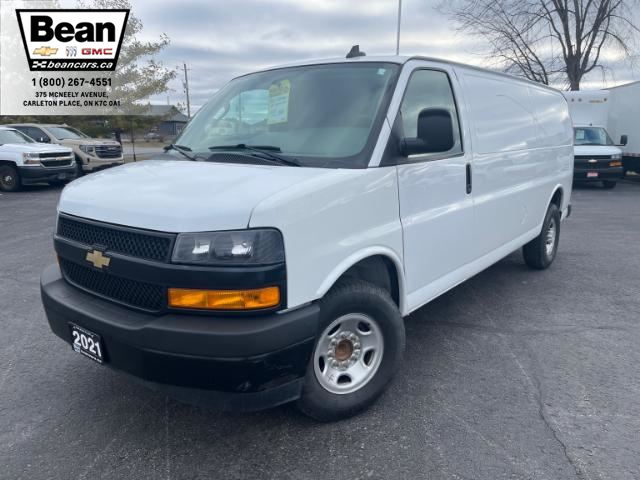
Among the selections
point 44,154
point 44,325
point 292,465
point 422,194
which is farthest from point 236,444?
point 44,154

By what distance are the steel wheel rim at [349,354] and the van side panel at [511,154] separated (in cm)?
156

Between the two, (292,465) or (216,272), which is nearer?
(216,272)

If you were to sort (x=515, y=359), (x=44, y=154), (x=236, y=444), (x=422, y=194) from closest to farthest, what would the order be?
(x=236, y=444) → (x=422, y=194) → (x=515, y=359) → (x=44, y=154)

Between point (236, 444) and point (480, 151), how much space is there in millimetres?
2828

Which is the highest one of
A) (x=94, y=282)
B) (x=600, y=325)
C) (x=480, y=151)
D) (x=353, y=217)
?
(x=480, y=151)

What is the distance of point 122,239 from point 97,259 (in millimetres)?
234

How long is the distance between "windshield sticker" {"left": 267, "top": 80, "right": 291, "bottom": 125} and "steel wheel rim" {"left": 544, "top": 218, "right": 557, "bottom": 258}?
3.99m

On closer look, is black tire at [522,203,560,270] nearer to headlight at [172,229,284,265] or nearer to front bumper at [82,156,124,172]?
headlight at [172,229,284,265]

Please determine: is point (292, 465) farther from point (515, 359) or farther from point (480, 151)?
point (480, 151)

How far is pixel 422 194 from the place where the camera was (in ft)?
11.2

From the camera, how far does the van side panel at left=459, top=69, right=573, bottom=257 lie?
4.18 meters

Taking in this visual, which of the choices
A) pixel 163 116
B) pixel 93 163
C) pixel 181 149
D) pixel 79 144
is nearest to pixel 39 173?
pixel 93 163

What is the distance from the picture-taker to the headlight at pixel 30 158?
47.4 ft

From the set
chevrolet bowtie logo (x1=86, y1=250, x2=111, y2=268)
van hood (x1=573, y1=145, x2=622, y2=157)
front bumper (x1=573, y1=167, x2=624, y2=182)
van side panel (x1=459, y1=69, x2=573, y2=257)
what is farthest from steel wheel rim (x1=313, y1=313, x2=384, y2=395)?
van hood (x1=573, y1=145, x2=622, y2=157)
